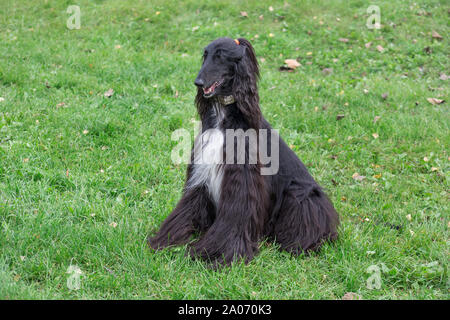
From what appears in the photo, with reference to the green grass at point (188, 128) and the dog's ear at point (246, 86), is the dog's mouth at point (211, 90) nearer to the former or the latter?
the dog's ear at point (246, 86)

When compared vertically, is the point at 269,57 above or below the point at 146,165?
above

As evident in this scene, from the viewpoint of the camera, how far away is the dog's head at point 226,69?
322 cm

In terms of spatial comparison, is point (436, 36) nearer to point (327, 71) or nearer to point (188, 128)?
point (327, 71)

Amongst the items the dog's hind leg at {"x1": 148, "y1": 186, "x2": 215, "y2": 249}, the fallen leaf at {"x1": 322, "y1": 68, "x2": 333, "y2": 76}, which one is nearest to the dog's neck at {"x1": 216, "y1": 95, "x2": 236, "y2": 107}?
the dog's hind leg at {"x1": 148, "y1": 186, "x2": 215, "y2": 249}

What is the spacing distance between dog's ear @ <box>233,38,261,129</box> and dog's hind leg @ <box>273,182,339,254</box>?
78cm

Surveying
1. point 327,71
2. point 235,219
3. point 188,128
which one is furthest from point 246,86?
point 327,71

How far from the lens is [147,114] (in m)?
6.00

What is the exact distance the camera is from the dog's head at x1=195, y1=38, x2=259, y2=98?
10.6 ft

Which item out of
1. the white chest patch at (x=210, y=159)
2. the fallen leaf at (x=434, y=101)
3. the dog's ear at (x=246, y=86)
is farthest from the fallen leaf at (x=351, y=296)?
the fallen leaf at (x=434, y=101)

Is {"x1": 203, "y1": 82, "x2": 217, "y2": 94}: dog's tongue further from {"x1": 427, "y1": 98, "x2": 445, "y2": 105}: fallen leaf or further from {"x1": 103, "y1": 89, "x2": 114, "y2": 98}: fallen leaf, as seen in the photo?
{"x1": 427, "y1": 98, "x2": 445, "y2": 105}: fallen leaf

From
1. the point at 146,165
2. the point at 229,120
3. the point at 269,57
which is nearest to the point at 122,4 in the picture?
the point at 269,57

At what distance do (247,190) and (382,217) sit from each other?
162 centimetres

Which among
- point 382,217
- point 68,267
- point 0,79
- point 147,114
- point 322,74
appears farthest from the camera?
point 322,74
